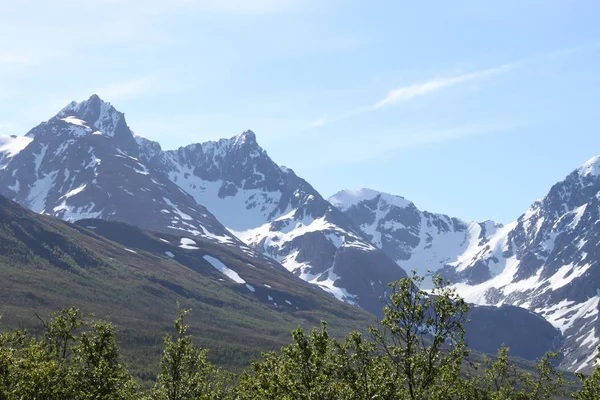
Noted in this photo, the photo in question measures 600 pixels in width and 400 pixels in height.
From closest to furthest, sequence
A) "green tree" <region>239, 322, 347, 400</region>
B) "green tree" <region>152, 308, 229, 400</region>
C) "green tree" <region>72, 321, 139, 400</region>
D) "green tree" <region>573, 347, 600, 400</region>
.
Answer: "green tree" <region>239, 322, 347, 400</region>
"green tree" <region>573, 347, 600, 400</region>
"green tree" <region>72, 321, 139, 400</region>
"green tree" <region>152, 308, 229, 400</region>

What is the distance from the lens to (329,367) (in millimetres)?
42031

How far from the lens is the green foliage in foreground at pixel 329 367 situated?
41.1 m

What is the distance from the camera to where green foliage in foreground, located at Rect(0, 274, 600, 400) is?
41.1m

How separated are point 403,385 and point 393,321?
5.19 meters

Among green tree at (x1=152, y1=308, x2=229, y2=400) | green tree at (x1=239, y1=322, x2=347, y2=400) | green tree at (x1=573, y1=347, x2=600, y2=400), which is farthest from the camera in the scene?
green tree at (x1=152, y1=308, x2=229, y2=400)

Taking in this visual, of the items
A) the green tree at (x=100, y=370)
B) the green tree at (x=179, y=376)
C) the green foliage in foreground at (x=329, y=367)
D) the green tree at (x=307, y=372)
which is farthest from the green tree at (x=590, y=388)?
the green tree at (x=100, y=370)

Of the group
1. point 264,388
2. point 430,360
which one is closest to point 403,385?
point 430,360

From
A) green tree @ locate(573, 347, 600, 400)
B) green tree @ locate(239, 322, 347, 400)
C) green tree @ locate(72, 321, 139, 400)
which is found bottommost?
green tree @ locate(72, 321, 139, 400)

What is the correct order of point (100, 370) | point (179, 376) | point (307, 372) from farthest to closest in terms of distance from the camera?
point (179, 376) < point (100, 370) < point (307, 372)

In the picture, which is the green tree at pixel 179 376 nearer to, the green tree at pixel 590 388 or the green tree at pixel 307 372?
the green tree at pixel 307 372

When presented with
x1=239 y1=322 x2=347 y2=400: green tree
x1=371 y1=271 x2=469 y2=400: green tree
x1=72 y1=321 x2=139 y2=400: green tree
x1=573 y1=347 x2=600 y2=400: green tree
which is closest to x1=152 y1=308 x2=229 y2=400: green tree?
x1=72 y1=321 x2=139 y2=400: green tree

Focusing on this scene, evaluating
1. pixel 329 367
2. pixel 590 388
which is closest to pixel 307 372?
pixel 329 367

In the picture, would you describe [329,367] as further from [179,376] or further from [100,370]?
[100,370]

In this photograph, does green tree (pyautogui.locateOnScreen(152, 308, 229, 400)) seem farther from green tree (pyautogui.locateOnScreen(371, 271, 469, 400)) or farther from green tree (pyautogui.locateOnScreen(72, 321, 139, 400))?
green tree (pyautogui.locateOnScreen(371, 271, 469, 400))
